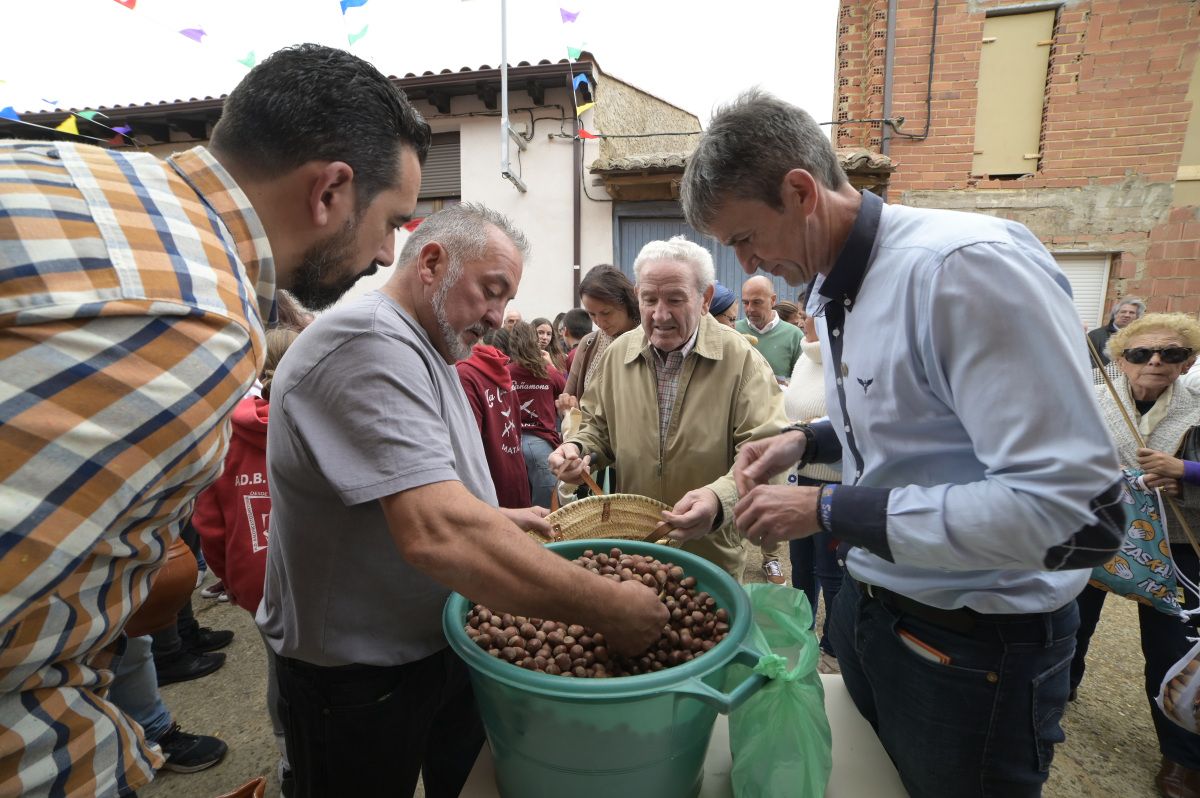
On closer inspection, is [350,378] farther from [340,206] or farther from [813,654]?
[813,654]

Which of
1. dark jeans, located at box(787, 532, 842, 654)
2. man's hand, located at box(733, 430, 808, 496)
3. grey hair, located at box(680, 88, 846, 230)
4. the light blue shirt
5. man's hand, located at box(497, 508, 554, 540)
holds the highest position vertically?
grey hair, located at box(680, 88, 846, 230)

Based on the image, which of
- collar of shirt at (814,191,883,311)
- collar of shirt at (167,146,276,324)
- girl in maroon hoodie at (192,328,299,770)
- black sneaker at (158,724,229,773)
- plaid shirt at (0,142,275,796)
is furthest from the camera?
black sneaker at (158,724,229,773)

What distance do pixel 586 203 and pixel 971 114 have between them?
4.73m

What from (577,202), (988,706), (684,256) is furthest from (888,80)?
A: (988,706)

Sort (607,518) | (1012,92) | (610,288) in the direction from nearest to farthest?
(607,518)
(610,288)
(1012,92)

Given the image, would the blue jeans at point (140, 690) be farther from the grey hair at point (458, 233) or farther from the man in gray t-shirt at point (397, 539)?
the grey hair at point (458, 233)

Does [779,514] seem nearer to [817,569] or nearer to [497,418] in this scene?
[497,418]

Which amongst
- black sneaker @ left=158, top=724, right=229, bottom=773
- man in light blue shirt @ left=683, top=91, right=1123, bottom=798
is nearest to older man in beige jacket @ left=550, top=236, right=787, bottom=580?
man in light blue shirt @ left=683, top=91, right=1123, bottom=798

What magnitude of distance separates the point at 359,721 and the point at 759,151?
164 centimetres

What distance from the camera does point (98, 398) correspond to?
66 cm

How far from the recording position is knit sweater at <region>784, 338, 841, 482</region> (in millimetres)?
3502

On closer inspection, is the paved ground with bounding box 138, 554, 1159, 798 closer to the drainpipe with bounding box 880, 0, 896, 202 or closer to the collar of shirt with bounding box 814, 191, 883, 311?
the collar of shirt with bounding box 814, 191, 883, 311

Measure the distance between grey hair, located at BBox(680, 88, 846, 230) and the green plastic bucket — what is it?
0.95 m

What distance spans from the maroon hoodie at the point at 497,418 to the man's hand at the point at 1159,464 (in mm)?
3070
